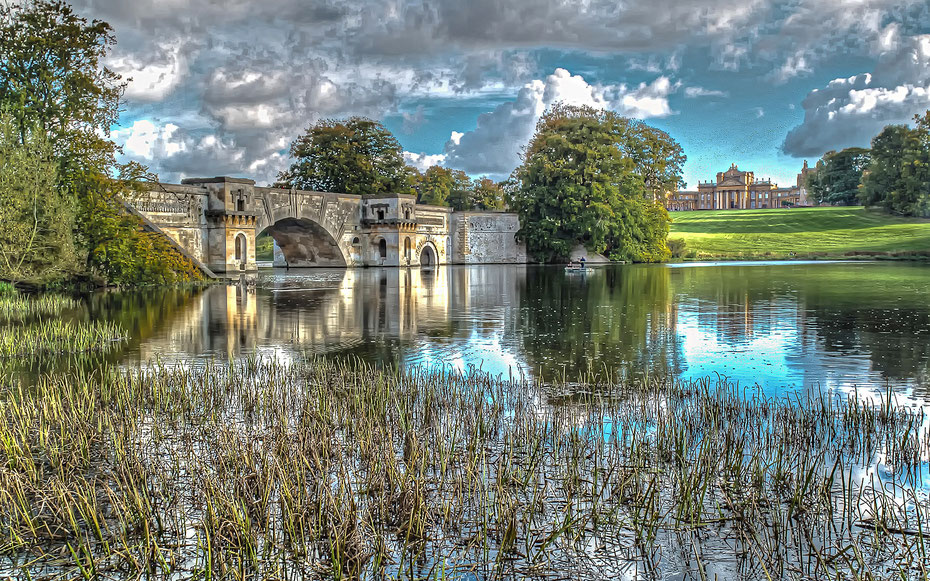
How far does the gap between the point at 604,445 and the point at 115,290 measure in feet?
86.8

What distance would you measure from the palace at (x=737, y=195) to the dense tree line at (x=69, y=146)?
138285mm

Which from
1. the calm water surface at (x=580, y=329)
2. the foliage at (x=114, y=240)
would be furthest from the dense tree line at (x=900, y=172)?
the foliage at (x=114, y=240)

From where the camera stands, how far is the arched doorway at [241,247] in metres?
45.0

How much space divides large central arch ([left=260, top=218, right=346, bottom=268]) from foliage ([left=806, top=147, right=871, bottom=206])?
239 ft

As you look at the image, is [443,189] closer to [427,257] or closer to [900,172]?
[427,257]

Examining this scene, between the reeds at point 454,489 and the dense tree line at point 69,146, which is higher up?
the dense tree line at point 69,146

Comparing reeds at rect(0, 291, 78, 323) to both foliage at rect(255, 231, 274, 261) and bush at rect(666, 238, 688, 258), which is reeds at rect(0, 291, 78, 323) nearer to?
bush at rect(666, 238, 688, 258)

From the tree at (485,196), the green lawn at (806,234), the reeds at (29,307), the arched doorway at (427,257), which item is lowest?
the reeds at (29,307)

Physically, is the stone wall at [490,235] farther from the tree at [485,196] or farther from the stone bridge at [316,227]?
the tree at [485,196]

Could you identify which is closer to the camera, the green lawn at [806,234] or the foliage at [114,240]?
the foliage at [114,240]

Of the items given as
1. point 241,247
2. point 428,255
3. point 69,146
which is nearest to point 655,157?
point 428,255

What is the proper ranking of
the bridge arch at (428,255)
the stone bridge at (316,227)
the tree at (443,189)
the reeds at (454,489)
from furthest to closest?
the tree at (443,189), the bridge arch at (428,255), the stone bridge at (316,227), the reeds at (454,489)

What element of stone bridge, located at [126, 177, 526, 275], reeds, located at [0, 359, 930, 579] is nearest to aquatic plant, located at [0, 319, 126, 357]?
reeds, located at [0, 359, 930, 579]

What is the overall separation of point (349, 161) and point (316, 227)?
12172mm
